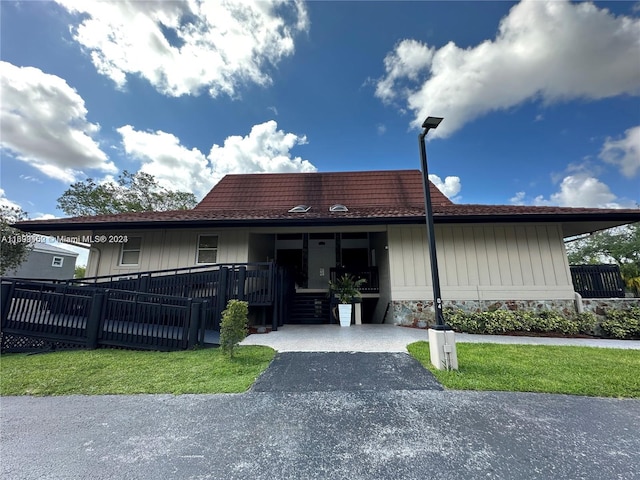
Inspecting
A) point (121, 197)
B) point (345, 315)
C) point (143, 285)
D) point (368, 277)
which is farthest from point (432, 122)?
point (121, 197)

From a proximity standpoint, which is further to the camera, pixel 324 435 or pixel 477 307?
pixel 477 307

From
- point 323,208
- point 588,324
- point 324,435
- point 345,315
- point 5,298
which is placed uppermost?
point 323,208

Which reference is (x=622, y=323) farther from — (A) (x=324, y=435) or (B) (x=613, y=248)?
(B) (x=613, y=248)

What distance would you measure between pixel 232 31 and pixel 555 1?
34.1 ft

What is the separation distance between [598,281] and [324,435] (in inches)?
465

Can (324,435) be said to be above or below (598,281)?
below

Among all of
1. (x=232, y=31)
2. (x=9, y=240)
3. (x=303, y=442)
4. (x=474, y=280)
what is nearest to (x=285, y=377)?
(x=303, y=442)

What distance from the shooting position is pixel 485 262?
7.92m

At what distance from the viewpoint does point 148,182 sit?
20.5m

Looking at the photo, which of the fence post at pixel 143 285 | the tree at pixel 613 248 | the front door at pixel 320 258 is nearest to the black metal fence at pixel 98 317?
the fence post at pixel 143 285

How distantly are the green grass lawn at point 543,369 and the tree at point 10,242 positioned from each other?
22.3 m

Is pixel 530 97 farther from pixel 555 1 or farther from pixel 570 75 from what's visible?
pixel 555 1

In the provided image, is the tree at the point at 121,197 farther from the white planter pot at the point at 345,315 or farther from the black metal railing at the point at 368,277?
the white planter pot at the point at 345,315

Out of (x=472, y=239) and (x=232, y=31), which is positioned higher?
(x=232, y=31)
